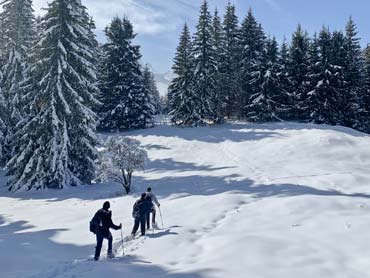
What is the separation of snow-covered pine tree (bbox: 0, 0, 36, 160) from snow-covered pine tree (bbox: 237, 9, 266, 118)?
79.9 ft

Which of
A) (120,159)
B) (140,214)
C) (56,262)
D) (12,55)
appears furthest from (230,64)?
(56,262)

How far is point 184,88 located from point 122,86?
22.5 ft

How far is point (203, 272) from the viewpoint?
33.6 ft

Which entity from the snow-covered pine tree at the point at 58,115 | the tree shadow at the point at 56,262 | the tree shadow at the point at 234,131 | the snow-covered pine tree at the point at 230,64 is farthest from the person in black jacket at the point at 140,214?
the snow-covered pine tree at the point at 230,64

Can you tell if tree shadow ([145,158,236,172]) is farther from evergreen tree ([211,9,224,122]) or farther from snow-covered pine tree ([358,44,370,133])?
snow-covered pine tree ([358,44,370,133])

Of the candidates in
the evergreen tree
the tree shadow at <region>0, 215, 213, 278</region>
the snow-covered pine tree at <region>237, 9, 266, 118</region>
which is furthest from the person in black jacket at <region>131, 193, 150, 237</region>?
the snow-covered pine tree at <region>237, 9, 266, 118</region>

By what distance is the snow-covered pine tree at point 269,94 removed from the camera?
47.5 metres

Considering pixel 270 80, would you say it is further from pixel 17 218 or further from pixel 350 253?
pixel 350 253

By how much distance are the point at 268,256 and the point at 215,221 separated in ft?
17.6

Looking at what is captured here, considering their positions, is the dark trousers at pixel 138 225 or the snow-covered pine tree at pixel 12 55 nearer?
the dark trousers at pixel 138 225

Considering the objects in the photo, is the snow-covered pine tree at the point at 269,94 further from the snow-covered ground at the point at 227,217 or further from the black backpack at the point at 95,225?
the black backpack at the point at 95,225

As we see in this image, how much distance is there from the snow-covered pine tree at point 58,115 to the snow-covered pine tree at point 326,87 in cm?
2654

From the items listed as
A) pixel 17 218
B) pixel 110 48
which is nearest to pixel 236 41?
pixel 110 48

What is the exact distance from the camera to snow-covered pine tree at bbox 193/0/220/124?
47031 mm
